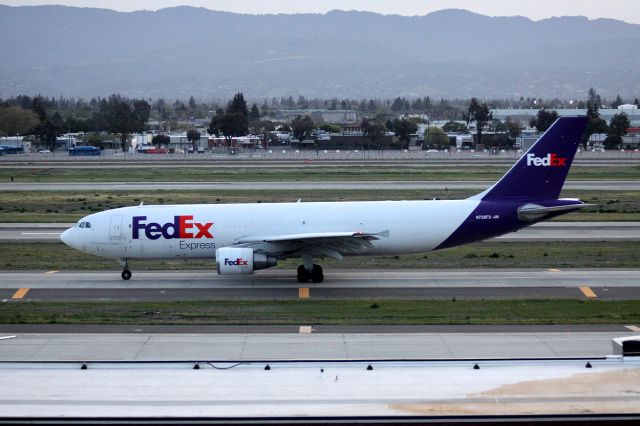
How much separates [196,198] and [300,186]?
10.4 meters

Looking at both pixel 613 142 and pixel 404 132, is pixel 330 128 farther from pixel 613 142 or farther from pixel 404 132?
pixel 613 142

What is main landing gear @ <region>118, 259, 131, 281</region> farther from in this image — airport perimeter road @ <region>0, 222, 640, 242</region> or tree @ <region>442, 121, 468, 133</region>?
tree @ <region>442, 121, 468, 133</region>

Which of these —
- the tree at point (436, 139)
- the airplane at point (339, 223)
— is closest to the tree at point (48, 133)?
the tree at point (436, 139)

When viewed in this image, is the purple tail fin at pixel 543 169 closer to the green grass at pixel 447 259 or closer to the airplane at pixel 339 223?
the airplane at pixel 339 223

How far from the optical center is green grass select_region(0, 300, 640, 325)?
28047 mm

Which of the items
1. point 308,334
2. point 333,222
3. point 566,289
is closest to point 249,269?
point 333,222

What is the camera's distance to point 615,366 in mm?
17500

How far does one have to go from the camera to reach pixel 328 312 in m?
29.5

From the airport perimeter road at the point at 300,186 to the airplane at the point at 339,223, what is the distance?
32.7m

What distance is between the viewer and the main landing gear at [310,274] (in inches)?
1391

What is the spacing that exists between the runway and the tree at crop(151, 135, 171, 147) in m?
127

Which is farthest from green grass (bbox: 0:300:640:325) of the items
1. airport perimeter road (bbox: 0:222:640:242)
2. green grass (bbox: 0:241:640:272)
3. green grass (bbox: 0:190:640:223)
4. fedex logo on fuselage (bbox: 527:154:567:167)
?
green grass (bbox: 0:190:640:223)

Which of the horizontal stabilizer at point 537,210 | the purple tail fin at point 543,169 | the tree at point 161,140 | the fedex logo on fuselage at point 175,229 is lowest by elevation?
the tree at point 161,140

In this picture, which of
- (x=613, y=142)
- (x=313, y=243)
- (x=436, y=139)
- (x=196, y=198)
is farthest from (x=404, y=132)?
(x=313, y=243)
